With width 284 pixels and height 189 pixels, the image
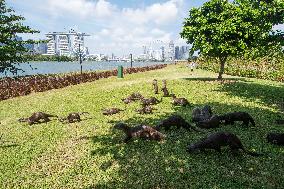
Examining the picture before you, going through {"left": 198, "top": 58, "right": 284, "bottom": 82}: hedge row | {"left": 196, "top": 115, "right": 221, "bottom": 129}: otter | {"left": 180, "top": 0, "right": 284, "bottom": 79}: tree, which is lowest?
{"left": 196, "top": 115, "right": 221, "bottom": 129}: otter

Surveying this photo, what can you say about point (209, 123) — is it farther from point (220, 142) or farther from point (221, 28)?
point (221, 28)

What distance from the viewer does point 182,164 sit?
977cm

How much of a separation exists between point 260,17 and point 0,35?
29.3 metres

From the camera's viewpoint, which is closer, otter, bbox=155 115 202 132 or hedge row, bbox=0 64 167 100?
otter, bbox=155 115 202 132

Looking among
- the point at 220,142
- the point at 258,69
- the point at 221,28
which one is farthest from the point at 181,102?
the point at 258,69

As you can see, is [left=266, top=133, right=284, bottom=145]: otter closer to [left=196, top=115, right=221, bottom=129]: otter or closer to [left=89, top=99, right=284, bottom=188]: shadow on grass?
[left=89, top=99, right=284, bottom=188]: shadow on grass

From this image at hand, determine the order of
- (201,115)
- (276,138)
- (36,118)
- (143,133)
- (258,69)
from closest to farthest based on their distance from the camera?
1. (276,138)
2. (143,133)
3. (201,115)
4. (36,118)
5. (258,69)

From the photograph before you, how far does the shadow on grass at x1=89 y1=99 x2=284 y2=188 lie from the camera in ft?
28.3

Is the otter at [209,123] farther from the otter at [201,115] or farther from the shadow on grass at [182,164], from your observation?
the shadow on grass at [182,164]

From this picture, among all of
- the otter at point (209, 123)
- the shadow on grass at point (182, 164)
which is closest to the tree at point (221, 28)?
the otter at point (209, 123)

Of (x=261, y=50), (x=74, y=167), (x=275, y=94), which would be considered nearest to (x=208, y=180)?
(x=74, y=167)

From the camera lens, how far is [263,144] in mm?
11844

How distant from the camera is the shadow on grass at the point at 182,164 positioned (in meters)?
8.64

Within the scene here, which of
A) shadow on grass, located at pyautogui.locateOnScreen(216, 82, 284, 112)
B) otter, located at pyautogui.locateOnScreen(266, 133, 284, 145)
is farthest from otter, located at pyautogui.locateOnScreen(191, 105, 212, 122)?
shadow on grass, located at pyautogui.locateOnScreen(216, 82, 284, 112)
